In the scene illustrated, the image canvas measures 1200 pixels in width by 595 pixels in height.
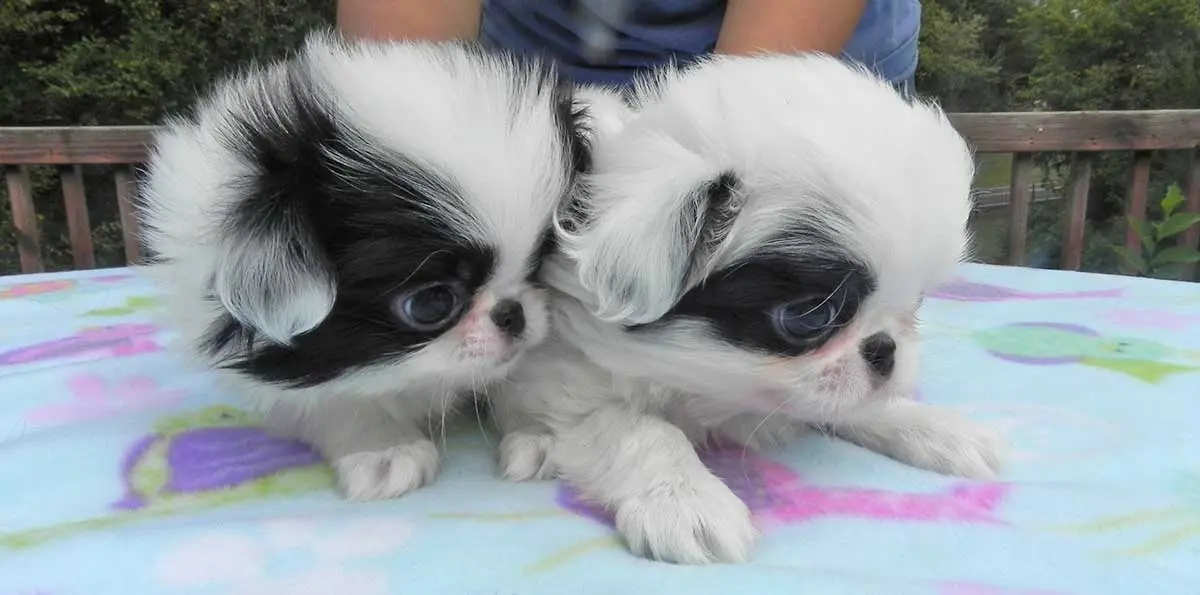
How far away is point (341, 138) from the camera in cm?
92

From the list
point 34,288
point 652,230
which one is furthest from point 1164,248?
point 34,288

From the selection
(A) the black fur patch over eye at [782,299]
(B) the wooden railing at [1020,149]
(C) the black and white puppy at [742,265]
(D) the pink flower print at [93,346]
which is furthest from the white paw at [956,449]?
(B) the wooden railing at [1020,149]

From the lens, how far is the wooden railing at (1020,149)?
9.58 ft

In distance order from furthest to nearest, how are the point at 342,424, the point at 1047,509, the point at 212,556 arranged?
1. the point at 342,424
2. the point at 1047,509
3. the point at 212,556

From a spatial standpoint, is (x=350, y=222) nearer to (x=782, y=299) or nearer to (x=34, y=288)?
(x=782, y=299)

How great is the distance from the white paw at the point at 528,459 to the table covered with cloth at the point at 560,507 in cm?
3

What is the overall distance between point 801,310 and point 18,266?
3492mm

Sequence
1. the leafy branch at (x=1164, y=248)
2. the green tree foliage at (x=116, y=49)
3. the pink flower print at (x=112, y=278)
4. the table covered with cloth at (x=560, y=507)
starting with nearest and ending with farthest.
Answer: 1. the table covered with cloth at (x=560, y=507)
2. the pink flower print at (x=112, y=278)
3. the leafy branch at (x=1164, y=248)
4. the green tree foliage at (x=116, y=49)

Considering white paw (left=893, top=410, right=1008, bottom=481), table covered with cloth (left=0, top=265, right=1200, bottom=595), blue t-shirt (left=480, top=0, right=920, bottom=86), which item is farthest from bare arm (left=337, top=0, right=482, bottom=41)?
white paw (left=893, top=410, right=1008, bottom=481)

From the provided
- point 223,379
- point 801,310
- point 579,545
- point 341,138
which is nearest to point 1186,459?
point 801,310

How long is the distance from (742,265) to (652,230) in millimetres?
109

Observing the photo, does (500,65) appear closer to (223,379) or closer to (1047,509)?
(223,379)

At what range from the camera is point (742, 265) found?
3.02 ft

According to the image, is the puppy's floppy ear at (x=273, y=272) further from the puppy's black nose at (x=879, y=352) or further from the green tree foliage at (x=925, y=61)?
the green tree foliage at (x=925, y=61)
